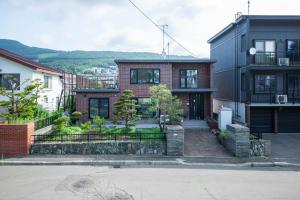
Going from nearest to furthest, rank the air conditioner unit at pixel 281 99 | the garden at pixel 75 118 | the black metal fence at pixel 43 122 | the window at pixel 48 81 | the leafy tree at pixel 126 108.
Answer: the garden at pixel 75 118 < the black metal fence at pixel 43 122 < the leafy tree at pixel 126 108 < the air conditioner unit at pixel 281 99 < the window at pixel 48 81

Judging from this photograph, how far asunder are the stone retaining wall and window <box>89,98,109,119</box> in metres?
9.37

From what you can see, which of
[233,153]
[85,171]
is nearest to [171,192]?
[85,171]

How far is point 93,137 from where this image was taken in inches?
786

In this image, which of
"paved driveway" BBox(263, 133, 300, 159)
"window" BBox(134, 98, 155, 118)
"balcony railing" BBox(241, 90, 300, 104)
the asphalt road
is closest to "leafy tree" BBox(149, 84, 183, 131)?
"window" BBox(134, 98, 155, 118)

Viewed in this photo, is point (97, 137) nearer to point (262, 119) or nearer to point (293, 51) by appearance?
point (262, 119)

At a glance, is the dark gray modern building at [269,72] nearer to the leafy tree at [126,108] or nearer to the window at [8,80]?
the leafy tree at [126,108]

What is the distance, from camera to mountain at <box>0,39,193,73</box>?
64.7 meters

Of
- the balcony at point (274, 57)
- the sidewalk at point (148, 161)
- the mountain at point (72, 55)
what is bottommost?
the sidewalk at point (148, 161)

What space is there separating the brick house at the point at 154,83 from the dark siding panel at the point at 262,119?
355 centimetres

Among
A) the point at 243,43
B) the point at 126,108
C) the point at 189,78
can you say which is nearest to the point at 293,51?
the point at 243,43

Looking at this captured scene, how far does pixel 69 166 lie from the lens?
16281 mm

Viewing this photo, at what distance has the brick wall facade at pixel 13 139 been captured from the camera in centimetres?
1802

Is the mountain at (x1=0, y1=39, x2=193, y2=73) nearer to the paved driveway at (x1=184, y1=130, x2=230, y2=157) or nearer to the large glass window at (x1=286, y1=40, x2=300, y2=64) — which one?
the large glass window at (x1=286, y1=40, x2=300, y2=64)

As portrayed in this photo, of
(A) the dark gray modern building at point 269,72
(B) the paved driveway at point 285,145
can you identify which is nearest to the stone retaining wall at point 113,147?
(B) the paved driveway at point 285,145
